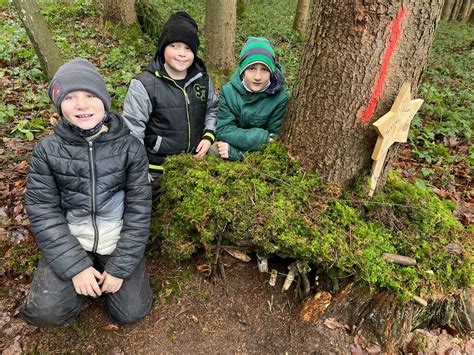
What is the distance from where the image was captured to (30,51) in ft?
21.2

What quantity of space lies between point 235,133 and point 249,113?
22 centimetres

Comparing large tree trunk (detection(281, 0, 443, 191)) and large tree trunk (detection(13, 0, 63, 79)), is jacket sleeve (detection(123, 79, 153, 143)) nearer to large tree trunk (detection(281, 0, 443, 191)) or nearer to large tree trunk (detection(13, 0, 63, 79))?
large tree trunk (detection(281, 0, 443, 191))

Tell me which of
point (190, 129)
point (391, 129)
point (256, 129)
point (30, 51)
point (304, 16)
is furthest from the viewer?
point (304, 16)

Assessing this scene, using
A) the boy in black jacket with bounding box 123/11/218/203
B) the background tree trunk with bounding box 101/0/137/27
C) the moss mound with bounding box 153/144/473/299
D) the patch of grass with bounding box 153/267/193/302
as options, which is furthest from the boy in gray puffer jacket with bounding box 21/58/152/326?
the background tree trunk with bounding box 101/0/137/27

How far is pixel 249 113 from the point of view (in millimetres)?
3135

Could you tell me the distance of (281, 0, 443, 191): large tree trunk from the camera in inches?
84.7

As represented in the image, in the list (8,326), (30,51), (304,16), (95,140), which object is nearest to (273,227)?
(95,140)

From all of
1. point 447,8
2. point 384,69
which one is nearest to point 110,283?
point 384,69

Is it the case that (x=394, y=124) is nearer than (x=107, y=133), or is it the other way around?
(x=394, y=124)

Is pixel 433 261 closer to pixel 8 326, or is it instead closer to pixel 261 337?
pixel 261 337

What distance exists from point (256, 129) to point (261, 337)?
1.69 meters

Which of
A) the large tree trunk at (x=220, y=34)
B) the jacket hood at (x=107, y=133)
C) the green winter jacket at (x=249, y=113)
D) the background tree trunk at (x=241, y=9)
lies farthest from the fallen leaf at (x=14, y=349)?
the background tree trunk at (x=241, y=9)

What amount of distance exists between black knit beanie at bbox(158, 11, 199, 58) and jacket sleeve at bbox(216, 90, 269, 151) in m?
0.53

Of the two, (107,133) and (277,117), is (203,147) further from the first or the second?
(107,133)
